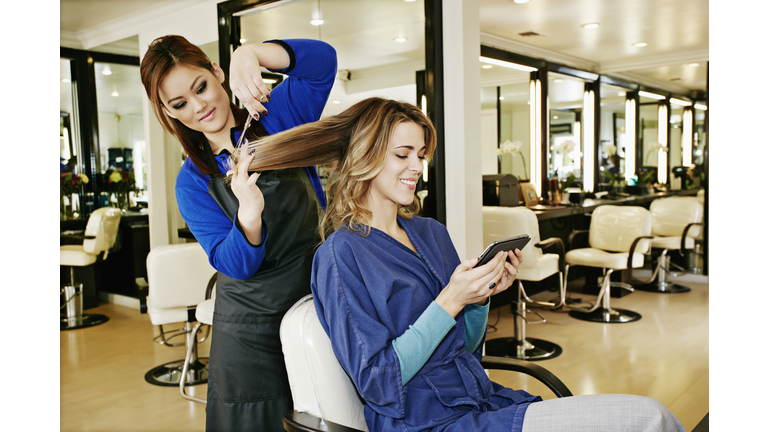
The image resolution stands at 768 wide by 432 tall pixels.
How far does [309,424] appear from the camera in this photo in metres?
1.17

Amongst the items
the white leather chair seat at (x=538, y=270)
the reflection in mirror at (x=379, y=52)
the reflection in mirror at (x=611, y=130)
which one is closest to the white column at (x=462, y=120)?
the reflection in mirror at (x=379, y=52)

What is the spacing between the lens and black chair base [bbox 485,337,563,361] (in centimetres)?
357

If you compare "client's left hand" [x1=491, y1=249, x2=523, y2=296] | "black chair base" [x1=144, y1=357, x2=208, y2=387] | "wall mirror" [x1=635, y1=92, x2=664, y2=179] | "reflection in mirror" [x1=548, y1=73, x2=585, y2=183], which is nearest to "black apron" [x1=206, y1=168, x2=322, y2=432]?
"client's left hand" [x1=491, y1=249, x2=523, y2=296]

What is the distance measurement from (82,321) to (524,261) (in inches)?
143

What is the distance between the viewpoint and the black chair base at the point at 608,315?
439cm

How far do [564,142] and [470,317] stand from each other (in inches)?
183

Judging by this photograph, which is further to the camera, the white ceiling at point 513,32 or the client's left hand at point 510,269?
the white ceiling at point 513,32

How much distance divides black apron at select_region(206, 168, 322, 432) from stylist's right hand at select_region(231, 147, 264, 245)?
0.14 meters

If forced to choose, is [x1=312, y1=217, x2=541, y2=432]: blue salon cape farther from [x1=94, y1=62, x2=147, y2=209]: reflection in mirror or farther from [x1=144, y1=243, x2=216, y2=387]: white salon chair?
[x1=94, y1=62, x2=147, y2=209]: reflection in mirror

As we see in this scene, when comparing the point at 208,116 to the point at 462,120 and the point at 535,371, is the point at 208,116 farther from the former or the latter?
the point at 462,120

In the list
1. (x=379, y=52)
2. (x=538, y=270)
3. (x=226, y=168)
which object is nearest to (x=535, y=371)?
(x=226, y=168)

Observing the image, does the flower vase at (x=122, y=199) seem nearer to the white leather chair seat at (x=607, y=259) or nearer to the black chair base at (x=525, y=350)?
the black chair base at (x=525, y=350)

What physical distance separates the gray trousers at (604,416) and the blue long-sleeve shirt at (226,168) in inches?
28.0

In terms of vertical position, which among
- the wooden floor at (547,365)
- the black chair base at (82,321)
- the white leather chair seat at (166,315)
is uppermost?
the white leather chair seat at (166,315)
